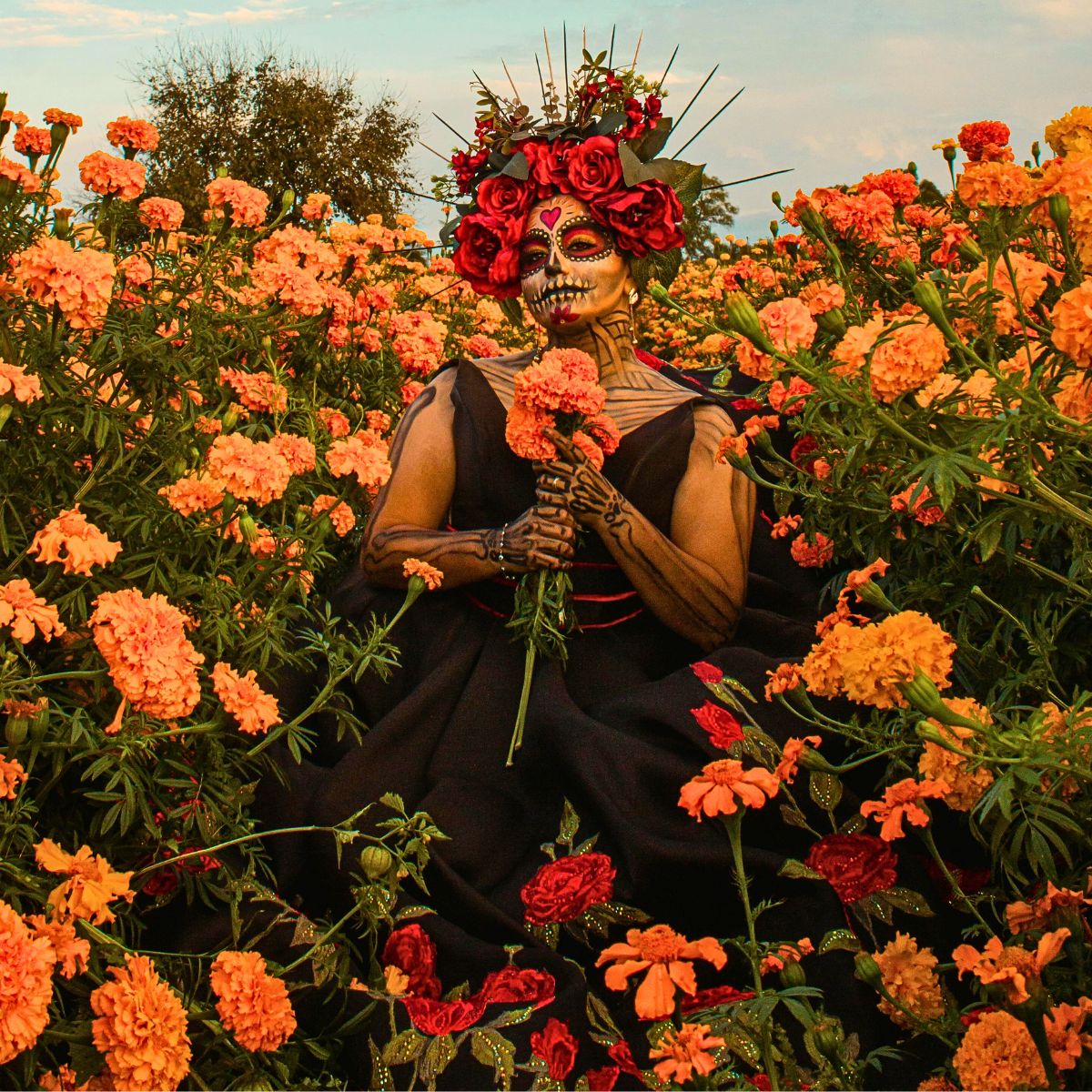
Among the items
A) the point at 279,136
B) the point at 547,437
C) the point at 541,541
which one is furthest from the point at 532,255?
the point at 279,136

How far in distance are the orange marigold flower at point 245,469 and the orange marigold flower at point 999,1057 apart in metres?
1.33

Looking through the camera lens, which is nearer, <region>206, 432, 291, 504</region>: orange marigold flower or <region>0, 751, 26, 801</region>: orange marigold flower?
<region>0, 751, 26, 801</region>: orange marigold flower

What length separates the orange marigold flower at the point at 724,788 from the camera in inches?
77.5

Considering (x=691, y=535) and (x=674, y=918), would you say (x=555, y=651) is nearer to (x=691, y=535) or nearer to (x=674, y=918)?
(x=691, y=535)

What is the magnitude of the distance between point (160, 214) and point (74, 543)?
1.35 m

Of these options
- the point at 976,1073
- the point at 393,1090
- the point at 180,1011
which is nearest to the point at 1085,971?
the point at 976,1073

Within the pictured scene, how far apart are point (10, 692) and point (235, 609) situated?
0.47 meters

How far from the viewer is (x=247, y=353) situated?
11.3 feet

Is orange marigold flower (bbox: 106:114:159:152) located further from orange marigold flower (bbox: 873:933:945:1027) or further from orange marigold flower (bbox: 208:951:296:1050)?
orange marigold flower (bbox: 873:933:945:1027)

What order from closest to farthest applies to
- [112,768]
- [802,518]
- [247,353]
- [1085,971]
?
[1085,971], [112,768], [802,518], [247,353]

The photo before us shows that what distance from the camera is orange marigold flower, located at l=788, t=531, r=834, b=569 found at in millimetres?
2973

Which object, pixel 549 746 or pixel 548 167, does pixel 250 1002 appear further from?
pixel 548 167

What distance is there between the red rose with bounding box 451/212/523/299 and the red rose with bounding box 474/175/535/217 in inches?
0.7

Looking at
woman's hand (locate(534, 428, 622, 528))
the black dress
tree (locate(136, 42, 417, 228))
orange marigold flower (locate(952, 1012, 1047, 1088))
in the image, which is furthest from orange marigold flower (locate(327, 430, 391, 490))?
tree (locate(136, 42, 417, 228))
